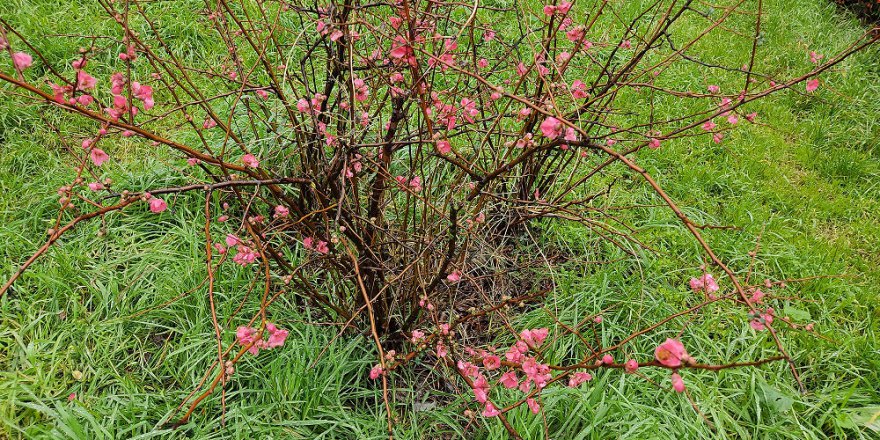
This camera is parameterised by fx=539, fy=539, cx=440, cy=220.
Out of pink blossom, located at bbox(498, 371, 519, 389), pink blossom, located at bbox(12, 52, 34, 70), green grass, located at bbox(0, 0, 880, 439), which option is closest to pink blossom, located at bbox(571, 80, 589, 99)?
green grass, located at bbox(0, 0, 880, 439)

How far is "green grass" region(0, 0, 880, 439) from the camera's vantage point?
6.38 feet

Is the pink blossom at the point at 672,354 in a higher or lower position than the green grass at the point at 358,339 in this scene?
higher

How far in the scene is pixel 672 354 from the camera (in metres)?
0.97

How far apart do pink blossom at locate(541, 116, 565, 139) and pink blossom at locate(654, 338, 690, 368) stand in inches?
19.9

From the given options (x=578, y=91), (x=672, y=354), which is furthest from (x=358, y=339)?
(x=672, y=354)

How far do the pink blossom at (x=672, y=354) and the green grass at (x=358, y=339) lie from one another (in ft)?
3.38

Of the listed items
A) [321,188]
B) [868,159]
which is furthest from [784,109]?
[321,188]

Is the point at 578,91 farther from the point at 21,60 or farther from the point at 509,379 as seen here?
the point at 21,60

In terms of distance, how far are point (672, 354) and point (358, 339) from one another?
1.40 metres

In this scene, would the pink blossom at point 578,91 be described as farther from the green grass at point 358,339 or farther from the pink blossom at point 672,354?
the pink blossom at point 672,354

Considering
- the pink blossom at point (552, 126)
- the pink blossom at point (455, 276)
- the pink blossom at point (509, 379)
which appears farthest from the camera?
the pink blossom at point (455, 276)

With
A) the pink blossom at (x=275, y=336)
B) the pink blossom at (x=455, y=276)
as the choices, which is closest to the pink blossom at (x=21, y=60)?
the pink blossom at (x=275, y=336)

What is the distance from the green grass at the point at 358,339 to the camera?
76.5 inches

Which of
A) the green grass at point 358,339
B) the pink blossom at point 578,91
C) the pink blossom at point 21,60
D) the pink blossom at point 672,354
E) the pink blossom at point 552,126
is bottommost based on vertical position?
the green grass at point 358,339
